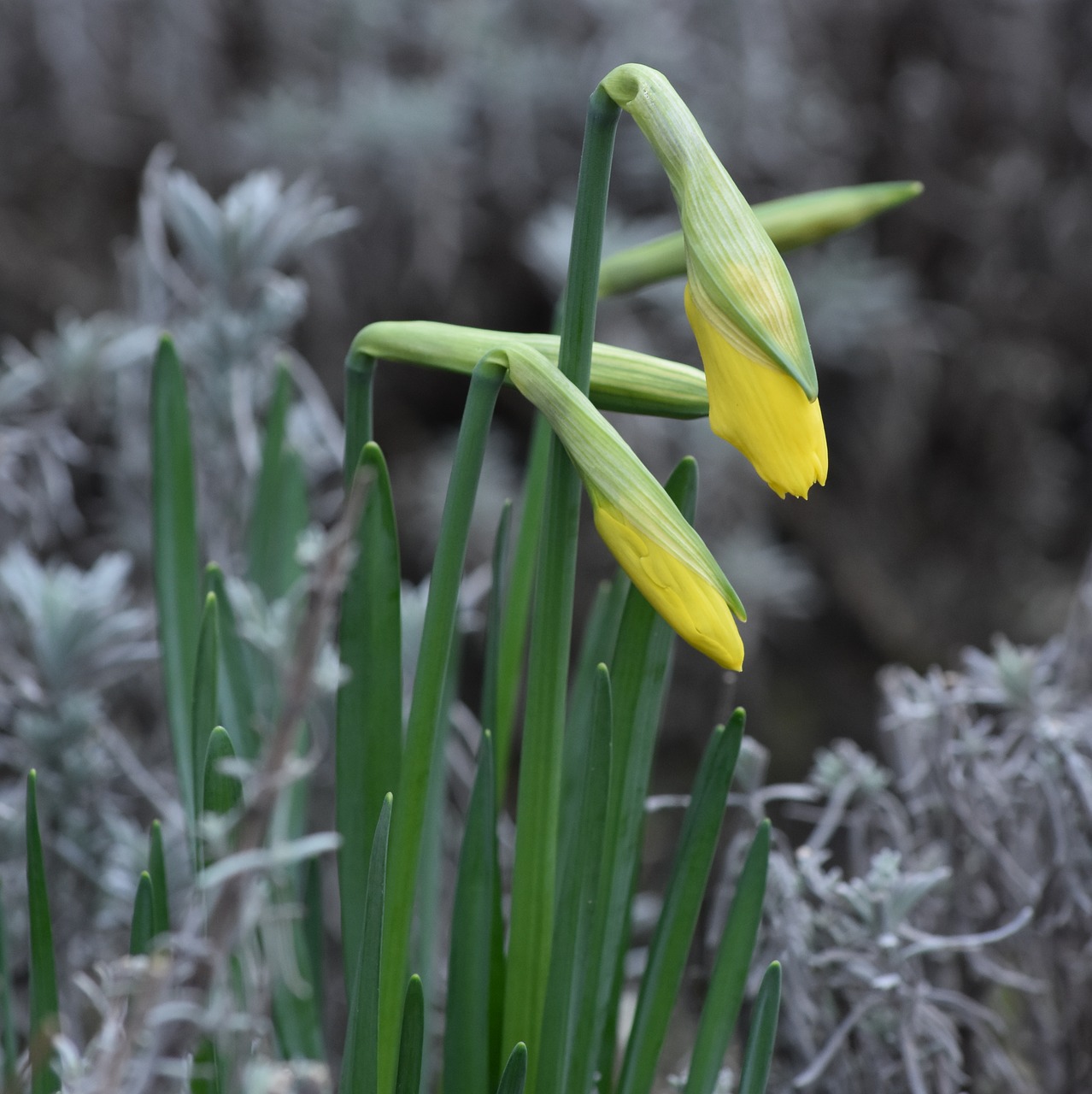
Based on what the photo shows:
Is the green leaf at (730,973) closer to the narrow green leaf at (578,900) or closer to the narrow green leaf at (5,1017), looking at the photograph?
the narrow green leaf at (578,900)

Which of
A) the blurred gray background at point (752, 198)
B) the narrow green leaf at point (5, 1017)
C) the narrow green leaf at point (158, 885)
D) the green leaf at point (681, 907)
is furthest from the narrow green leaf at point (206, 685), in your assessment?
the blurred gray background at point (752, 198)

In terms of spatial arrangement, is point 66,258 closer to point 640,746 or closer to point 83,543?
point 83,543

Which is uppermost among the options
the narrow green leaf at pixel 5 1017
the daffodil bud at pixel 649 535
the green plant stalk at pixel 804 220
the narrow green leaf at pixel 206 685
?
the green plant stalk at pixel 804 220

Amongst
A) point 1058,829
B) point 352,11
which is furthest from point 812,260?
point 1058,829

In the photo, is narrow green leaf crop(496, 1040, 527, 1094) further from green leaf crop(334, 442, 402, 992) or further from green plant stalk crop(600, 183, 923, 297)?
green plant stalk crop(600, 183, 923, 297)

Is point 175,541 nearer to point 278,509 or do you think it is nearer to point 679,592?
point 278,509

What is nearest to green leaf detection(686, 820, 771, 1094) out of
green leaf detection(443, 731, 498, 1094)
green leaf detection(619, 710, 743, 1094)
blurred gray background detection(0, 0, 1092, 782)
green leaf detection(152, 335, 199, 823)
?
green leaf detection(619, 710, 743, 1094)
